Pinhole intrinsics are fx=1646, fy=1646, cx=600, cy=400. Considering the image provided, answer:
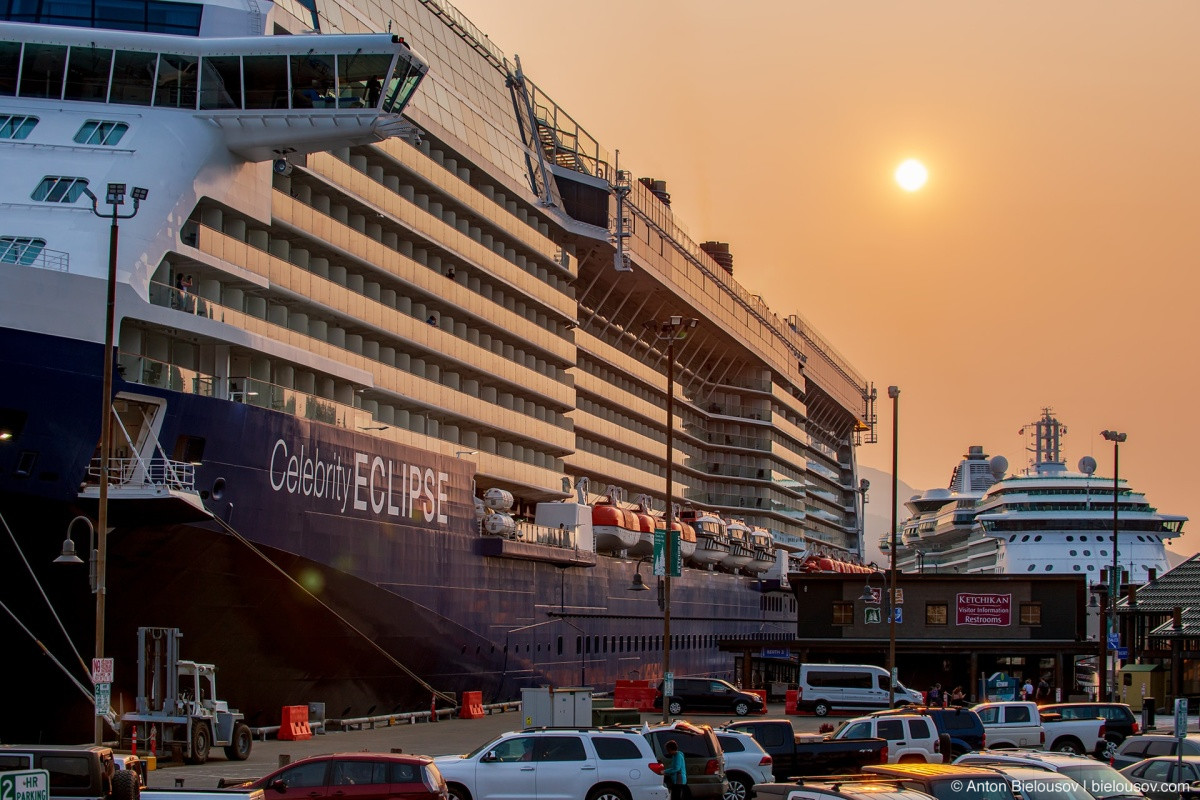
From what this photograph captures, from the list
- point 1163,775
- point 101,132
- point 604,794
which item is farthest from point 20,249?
point 1163,775

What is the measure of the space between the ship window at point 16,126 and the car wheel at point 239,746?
507 inches

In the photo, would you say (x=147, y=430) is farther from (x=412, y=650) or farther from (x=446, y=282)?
(x=446, y=282)

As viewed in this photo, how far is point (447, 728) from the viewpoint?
40.0 meters

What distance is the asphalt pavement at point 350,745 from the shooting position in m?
27.8

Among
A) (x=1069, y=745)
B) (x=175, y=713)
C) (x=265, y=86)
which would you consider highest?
(x=265, y=86)

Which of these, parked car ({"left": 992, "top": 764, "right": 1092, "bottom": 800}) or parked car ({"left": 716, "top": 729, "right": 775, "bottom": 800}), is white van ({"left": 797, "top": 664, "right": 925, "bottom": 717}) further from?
parked car ({"left": 992, "top": 764, "right": 1092, "bottom": 800})

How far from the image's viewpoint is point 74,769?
19.8m

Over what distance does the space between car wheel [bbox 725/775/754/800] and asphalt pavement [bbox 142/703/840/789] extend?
6117mm

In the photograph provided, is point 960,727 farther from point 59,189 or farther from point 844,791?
point 59,189

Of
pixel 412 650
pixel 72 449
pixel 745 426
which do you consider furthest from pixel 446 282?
pixel 745 426

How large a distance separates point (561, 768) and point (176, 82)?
60.3 feet

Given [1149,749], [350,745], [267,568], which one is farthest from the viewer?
[267,568]

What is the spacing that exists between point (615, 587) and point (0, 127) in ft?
98.9

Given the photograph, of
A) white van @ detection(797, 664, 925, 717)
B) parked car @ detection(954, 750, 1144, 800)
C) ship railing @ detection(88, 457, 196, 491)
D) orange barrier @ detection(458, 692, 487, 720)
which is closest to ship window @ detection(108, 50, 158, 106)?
ship railing @ detection(88, 457, 196, 491)
